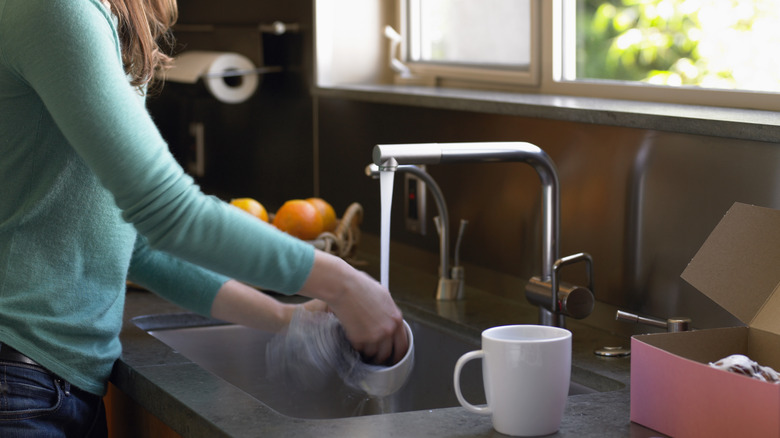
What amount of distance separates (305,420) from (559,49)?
105 cm

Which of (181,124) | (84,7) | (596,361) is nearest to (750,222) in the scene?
(596,361)

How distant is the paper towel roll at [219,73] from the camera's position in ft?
7.72

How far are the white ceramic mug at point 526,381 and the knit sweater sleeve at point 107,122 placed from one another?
Result: 0.27m

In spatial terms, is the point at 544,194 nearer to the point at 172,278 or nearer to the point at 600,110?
the point at 600,110

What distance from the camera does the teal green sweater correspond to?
2.95ft

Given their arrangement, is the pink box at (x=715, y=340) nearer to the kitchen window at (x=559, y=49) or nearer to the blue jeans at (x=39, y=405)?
the kitchen window at (x=559, y=49)

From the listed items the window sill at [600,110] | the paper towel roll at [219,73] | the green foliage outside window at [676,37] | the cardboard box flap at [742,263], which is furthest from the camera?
the green foliage outside window at [676,37]

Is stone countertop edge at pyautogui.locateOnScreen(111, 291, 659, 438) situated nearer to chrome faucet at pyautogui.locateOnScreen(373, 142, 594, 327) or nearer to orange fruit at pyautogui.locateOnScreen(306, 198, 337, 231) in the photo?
chrome faucet at pyautogui.locateOnScreen(373, 142, 594, 327)

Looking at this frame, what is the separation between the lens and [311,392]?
1.44 m

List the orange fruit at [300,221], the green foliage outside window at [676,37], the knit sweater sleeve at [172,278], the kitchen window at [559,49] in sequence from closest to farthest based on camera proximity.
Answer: the knit sweater sleeve at [172,278]
the kitchen window at [559,49]
the orange fruit at [300,221]
the green foliage outside window at [676,37]

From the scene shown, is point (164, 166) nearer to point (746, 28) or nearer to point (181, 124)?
point (181, 124)

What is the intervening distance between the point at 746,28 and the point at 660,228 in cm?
221

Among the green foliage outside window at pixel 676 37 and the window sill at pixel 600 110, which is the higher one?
the green foliage outside window at pixel 676 37

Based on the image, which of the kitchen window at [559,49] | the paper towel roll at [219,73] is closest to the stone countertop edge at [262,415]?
the kitchen window at [559,49]
